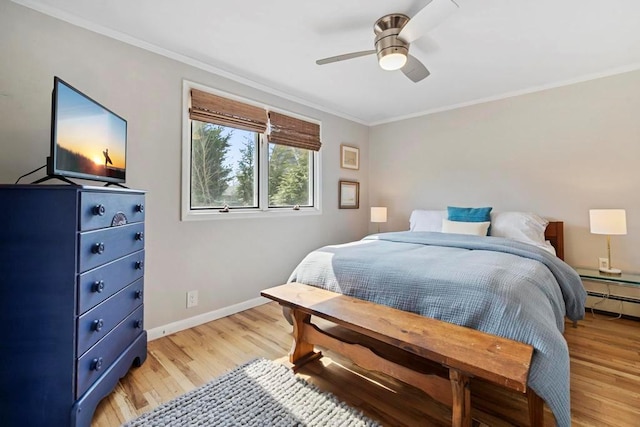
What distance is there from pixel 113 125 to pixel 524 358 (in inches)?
95.9

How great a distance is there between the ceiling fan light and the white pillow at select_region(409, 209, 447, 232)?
193 cm

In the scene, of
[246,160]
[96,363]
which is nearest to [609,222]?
[246,160]

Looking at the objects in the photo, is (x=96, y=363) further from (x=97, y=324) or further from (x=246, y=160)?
(x=246, y=160)

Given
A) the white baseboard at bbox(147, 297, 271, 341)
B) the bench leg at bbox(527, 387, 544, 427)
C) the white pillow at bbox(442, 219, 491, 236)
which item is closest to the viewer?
the bench leg at bbox(527, 387, 544, 427)

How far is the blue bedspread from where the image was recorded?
1.19 meters

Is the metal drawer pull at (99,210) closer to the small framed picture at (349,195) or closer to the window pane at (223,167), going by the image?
the window pane at (223,167)

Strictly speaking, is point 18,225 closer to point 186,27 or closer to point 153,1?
point 153,1

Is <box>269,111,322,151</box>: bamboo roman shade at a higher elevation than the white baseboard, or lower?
higher

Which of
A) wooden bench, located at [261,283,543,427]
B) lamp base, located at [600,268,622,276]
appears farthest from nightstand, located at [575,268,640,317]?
wooden bench, located at [261,283,543,427]

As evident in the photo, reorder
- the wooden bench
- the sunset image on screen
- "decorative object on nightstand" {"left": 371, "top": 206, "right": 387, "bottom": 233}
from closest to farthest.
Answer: the wooden bench → the sunset image on screen → "decorative object on nightstand" {"left": 371, "top": 206, "right": 387, "bottom": 233}

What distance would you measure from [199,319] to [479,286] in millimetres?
2217

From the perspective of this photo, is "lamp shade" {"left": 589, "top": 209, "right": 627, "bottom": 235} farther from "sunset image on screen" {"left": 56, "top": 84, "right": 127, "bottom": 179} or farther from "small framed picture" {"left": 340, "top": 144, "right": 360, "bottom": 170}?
"sunset image on screen" {"left": 56, "top": 84, "right": 127, "bottom": 179}

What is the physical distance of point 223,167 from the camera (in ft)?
9.02

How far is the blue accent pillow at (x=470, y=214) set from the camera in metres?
2.99
